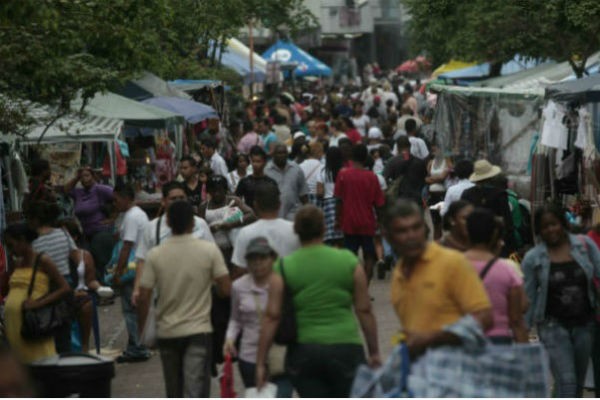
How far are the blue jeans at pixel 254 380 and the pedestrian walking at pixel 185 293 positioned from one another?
506mm

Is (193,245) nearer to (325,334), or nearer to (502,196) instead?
(325,334)

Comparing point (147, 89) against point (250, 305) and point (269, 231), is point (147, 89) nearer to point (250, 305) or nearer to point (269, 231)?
point (269, 231)

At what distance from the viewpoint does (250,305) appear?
8.84m

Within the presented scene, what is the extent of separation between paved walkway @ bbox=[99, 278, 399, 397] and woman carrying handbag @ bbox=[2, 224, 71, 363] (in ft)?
5.09

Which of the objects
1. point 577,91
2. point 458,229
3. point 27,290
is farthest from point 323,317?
point 577,91

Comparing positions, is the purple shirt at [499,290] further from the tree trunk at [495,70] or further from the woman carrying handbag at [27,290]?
the tree trunk at [495,70]

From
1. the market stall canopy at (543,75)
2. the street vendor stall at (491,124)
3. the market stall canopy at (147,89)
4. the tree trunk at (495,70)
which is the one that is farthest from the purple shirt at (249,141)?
the tree trunk at (495,70)

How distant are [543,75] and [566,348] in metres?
22.1

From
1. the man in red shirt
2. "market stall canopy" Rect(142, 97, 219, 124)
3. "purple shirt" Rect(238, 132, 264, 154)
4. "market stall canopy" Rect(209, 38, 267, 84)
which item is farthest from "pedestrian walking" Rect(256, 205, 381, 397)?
"market stall canopy" Rect(209, 38, 267, 84)

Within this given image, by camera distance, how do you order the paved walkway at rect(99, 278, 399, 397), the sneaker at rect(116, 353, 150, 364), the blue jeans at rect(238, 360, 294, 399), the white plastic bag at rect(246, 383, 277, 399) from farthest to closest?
the sneaker at rect(116, 353, 150, 364)
the paved walkway at rect(99, 278, 399, 397)
the blue jeans at rect(238, 360, 294, 399)
the white plastic bag at rect(246, 383, 277, 399)

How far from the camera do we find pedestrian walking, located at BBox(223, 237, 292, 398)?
8.73 meters

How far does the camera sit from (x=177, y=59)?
27391mm

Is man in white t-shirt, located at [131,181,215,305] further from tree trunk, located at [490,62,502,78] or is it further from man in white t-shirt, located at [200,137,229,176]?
tree trunk, located at [490,62,502,78]

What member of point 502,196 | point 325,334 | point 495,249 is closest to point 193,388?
point 325,334
